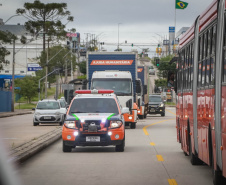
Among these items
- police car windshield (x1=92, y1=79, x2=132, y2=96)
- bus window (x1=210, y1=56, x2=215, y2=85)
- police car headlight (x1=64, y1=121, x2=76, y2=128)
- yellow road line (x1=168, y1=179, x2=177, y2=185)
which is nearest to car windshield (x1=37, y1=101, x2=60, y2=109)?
police car windshield (x1=92, y1=79, x2=132, y2=96)

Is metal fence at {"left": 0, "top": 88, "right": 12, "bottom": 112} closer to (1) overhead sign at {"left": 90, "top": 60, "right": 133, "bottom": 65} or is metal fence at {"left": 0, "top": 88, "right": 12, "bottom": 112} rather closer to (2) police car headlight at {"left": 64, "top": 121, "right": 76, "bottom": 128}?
(1) overhead sign at {"left": 90, "top": 60, "right": 133, "bottom": 65}

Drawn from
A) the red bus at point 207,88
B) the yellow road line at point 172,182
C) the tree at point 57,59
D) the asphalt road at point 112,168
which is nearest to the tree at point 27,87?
the tree at point 57,59

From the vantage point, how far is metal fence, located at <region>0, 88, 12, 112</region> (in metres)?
72.4

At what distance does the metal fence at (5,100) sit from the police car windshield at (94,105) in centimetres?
5428

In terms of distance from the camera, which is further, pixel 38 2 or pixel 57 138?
pixel 38 2

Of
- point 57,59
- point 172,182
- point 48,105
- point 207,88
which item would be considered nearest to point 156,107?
Result: point 48,105

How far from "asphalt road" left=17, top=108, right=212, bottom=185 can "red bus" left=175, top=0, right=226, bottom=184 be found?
23.9 inches

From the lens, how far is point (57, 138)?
24.1 meters

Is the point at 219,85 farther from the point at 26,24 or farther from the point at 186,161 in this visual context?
the point at 26,24

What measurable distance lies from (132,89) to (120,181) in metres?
20.8

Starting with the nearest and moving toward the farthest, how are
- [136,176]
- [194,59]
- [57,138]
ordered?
[136,176]
[194,59]
[57,138]

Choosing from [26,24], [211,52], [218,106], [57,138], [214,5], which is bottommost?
[57,138]

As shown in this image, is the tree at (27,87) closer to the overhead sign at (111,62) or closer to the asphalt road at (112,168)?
the overhead sign at (111,62)

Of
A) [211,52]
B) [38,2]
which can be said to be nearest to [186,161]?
[211,52]
